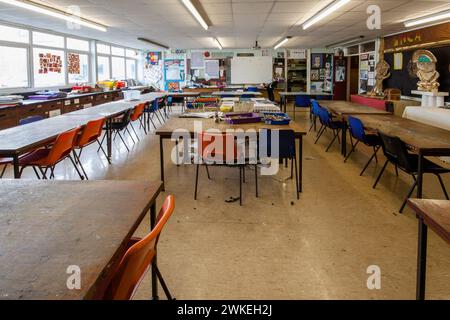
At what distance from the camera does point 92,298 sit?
44.8 inches

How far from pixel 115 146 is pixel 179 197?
347cm

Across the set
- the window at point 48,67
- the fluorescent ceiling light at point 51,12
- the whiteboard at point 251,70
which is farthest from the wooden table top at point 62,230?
the whiteboard at point 251,70

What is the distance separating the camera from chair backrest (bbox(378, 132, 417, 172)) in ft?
12.5

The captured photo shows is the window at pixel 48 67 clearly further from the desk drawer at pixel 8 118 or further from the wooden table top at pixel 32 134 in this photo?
the wooden table top at pixel 32 134

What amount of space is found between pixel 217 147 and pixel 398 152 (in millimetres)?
1800

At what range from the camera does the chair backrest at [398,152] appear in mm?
3803

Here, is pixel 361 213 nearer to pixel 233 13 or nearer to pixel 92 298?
pixel 92 298

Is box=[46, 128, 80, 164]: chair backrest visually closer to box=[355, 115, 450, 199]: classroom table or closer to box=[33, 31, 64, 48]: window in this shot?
box=[355, 115, 450, 199]: classroom table

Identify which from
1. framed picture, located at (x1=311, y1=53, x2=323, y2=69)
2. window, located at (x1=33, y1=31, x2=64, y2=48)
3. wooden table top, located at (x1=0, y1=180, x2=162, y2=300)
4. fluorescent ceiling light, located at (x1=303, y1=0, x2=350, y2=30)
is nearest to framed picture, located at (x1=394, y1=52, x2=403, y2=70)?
fluorescent ceiling light, located at (x1=303, y1=0, x2=350, y2=30)

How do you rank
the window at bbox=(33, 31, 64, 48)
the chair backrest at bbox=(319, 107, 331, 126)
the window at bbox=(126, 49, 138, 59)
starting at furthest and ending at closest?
the window at bbox=(126, 49, 138, 59), the window at bbox=(33, 31, 64, 48), the chair backrest at bbox=(319, 107, 331, 126)

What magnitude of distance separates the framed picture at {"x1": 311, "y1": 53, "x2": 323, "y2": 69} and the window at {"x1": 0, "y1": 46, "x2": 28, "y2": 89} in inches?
438

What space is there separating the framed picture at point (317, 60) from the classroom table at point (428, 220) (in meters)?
15.2

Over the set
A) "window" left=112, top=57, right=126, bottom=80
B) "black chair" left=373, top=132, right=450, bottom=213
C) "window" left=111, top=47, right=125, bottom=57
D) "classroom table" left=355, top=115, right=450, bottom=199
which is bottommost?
"black chair" left=373, top=132, right=450, bottom=213
